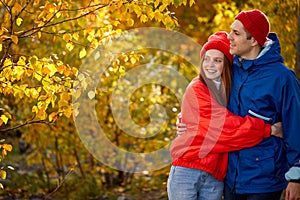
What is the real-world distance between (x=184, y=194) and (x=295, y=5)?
10.1 ft

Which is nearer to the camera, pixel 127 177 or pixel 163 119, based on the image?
pixel 163 119

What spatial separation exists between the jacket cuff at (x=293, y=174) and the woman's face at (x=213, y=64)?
63 cm

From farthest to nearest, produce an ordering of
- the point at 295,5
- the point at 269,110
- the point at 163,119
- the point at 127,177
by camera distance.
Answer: the point at 127,177 < the point at 163,119 < the point at 295,5 < the point at 269,110

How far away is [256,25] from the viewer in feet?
12.3

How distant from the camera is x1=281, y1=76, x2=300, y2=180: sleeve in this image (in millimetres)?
3619

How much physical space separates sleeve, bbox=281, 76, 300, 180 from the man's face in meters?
0.28

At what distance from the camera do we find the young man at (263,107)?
143 inches

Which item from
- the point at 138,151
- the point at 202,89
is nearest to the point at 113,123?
the point at 138,151

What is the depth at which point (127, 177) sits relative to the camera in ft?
29.0

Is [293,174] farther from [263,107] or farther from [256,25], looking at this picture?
[256,25]

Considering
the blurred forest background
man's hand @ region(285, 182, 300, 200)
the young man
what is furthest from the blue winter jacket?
the blurred forest background

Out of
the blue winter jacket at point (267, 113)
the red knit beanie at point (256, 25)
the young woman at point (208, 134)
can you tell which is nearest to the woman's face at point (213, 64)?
the young woman at point (208, 134)

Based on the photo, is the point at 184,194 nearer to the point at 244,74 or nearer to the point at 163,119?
the point at 244,74

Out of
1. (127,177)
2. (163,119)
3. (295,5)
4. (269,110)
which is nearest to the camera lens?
(269,110)
